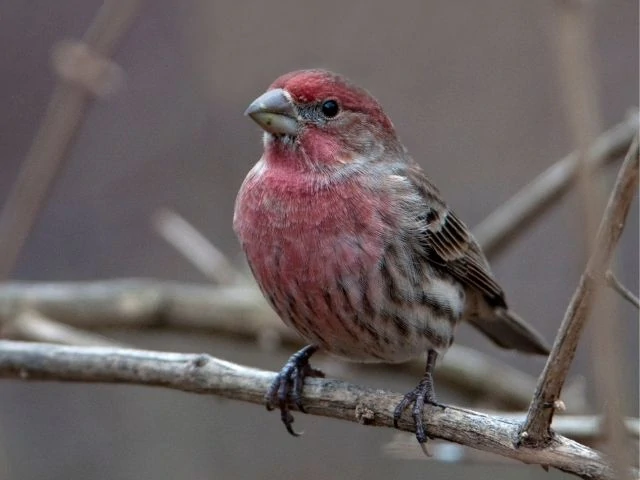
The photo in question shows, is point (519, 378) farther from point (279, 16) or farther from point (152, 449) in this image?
point (279, 16)

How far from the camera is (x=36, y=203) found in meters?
4.75

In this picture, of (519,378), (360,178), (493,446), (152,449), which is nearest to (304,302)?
(360,178)

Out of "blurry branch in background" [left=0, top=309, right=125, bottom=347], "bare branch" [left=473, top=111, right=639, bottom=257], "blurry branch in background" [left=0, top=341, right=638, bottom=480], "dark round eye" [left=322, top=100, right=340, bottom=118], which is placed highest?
"bare branch" [left=473, top=111, right=639, bottom=257]

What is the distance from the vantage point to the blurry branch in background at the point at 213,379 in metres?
4.09

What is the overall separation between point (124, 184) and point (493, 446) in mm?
6278

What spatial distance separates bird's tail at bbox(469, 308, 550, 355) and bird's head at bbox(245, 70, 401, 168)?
1.21 metres

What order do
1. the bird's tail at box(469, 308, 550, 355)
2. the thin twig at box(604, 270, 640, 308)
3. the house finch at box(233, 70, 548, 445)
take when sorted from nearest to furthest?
the thin twig at box(604, 270, 640, 308), the house finch at box(233, 70, 548, 445), the bird's tail at box(469, 308, 550, 355)

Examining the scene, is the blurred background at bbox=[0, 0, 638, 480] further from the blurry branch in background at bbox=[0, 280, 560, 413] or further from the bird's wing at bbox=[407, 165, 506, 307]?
the bird's wing at bbox=[407, 165, 506, 307]

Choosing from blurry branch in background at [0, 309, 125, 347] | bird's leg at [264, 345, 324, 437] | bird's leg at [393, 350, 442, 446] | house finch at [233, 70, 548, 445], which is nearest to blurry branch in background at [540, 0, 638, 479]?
bird's leg at [393, 350, 442, 446]

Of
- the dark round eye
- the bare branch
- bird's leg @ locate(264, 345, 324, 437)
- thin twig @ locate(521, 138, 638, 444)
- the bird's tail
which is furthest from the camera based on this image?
the bird's tail

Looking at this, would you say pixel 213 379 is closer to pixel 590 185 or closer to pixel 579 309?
pixel 579 309

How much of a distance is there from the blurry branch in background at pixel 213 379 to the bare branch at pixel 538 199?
1741 millimetres

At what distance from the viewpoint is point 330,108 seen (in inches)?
199

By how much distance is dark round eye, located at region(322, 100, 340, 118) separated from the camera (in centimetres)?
503
